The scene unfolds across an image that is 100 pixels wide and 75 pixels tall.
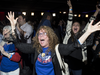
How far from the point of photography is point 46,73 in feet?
4.79

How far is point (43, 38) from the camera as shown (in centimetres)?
154

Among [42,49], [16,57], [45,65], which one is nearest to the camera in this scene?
[45,65]

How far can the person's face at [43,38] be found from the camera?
1.54 m

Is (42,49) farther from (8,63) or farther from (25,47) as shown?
(8,63)

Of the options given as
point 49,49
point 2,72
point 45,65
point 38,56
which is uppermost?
point 49,49

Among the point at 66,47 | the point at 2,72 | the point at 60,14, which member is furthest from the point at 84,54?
the point at 60,14

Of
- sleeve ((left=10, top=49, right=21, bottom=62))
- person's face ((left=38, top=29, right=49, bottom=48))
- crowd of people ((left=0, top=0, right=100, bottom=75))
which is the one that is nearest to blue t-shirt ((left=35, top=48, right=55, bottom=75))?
crowd of people ((left=0, top=0, right=100, bottom=75))

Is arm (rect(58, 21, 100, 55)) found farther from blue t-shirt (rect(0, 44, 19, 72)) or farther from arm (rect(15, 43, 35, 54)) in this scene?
blue t-shirt (rect(0, 44, 19, 72))

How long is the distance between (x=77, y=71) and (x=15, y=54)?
1.38m

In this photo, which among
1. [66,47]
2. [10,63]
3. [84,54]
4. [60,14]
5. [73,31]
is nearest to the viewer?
[66,47]

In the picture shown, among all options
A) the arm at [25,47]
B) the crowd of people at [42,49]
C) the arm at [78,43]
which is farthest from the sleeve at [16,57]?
the arm at [78,43]

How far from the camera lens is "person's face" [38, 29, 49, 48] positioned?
1536 mm

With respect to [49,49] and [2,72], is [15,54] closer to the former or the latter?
Answer: [2,72]

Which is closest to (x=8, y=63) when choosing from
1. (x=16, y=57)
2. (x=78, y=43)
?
(x=16, y=57)
